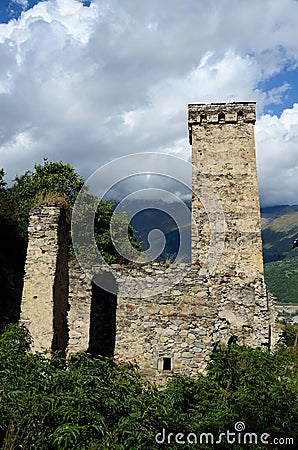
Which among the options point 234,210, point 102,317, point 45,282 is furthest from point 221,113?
point 45,282

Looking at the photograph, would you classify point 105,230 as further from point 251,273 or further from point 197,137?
point 251,273

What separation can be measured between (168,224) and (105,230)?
12.2 metres

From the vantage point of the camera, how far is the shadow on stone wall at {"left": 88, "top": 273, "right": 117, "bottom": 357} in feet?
29.4

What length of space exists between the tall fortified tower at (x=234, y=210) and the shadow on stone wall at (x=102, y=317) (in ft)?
16.6

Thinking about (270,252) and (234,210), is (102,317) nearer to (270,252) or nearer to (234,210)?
(234,210)

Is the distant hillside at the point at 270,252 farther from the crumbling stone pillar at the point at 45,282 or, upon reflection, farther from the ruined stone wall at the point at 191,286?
the crumbling stone pillar at the point at 45,282

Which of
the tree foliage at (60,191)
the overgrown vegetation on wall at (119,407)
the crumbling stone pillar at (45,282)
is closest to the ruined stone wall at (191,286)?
the crumbling stone pillar at (45,282)

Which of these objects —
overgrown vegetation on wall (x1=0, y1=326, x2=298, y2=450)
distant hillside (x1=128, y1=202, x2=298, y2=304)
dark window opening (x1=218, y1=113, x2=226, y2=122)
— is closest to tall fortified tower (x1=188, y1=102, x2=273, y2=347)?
dark window opening (x1=218, y1=113, x2=226, y2=122)

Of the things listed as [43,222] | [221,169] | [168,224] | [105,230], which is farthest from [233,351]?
[105,230]

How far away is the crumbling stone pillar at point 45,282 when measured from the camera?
6742mm

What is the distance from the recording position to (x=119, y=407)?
393 cm

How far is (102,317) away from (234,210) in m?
7.37

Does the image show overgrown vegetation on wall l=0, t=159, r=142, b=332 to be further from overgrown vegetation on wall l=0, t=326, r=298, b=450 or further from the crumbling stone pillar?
overgrown vegetation on wall l=0, t=326, r=298, b=450

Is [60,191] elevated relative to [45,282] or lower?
elevated
